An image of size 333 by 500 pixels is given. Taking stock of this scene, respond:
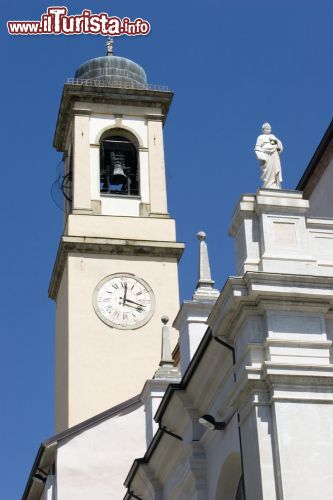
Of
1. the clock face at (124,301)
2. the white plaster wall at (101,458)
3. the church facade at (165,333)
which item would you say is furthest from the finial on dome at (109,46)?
the white plaster wall at (101,458)

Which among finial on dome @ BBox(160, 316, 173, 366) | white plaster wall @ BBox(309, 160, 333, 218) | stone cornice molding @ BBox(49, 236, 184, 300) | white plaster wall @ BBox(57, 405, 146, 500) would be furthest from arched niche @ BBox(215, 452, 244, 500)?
stone cornice molding @ BBox(49, 236, 184, 300)

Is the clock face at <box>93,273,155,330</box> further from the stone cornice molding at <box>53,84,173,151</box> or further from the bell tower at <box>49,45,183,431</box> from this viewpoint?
the stone cornice molding at <box>53,84,173,151</box>

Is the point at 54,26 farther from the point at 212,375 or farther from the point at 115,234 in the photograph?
the point at 212,375

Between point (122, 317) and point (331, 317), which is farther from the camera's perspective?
point (122, 317)

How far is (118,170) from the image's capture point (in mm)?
39656

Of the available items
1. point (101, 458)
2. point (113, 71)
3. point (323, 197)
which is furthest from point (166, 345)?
point (113, 71)

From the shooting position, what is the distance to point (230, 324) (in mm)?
18469

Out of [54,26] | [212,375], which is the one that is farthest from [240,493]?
[54,26]

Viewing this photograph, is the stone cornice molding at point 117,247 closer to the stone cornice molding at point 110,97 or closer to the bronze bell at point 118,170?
the bronze bell at point 118,170

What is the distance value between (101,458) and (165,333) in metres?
6.85

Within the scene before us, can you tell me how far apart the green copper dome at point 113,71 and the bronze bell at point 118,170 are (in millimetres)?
2862

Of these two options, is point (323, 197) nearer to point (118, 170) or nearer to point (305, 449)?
point (305, 449)

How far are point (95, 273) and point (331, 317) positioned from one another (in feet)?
63.6

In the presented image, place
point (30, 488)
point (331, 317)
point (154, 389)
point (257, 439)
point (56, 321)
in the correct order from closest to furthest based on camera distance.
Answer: point (257, 439)
point (331, 317)
point (154, 389)
point (30, 488)
point (56, 321)
